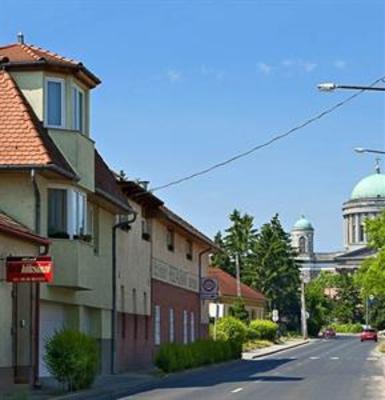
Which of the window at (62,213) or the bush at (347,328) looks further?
the bush at (347,328)

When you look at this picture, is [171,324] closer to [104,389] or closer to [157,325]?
[157,325]

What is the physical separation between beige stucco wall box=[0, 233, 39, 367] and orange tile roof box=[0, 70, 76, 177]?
2.34 meters

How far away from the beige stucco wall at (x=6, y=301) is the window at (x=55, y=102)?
5021mm

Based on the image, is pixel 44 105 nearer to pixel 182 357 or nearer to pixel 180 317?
pixel 182 357

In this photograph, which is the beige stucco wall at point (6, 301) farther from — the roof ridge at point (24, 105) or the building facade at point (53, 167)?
the roof ridge at point (24, 105)

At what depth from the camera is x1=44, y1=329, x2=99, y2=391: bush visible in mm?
27297

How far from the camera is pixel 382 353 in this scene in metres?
68.5

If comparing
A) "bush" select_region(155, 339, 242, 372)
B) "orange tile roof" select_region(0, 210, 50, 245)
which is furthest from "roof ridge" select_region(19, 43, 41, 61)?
"bush" select_region(155, 339, 242, 372)

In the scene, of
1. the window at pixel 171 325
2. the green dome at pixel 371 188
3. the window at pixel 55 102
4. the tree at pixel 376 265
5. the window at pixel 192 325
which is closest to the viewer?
the window at pixel 55 102

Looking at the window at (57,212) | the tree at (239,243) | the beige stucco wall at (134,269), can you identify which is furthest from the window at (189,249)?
the tree at (239,243)

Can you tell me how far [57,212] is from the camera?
1218 inches

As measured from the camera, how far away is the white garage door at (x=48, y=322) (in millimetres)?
30266

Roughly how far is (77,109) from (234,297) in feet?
207

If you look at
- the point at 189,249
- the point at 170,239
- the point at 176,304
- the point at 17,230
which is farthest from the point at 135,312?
the point at 17,230
